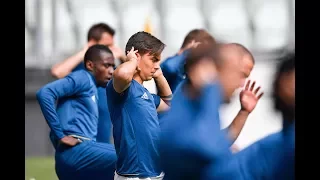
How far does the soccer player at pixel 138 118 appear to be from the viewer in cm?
352

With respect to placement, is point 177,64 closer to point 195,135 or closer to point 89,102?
point 89,102

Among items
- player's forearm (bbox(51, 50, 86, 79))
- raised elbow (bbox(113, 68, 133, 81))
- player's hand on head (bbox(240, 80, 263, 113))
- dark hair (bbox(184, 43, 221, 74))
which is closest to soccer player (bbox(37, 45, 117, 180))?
player's forearm (bbox(51, 50, 86, 79))

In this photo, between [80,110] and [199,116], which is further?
[80,110]

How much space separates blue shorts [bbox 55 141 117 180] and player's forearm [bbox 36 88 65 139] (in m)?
0.13

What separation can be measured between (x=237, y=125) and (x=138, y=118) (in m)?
0.57

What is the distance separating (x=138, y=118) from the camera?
3545 mm

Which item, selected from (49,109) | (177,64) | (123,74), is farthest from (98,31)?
→ (123,74)

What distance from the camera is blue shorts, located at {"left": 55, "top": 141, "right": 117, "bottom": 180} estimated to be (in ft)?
14.5

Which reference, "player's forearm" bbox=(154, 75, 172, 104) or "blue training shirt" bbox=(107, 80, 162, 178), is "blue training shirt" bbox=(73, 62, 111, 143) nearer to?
"player's forearm" bbox=(154, 75, 172, 104)

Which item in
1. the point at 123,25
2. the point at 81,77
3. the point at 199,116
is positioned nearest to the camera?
the point at 199,116

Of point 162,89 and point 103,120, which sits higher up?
point 162,89

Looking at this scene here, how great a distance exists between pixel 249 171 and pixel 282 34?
374 centimetres

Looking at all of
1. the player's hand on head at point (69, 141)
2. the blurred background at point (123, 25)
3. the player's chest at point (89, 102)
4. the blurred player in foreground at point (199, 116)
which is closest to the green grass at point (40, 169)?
the blurred background at point (123, 25)
